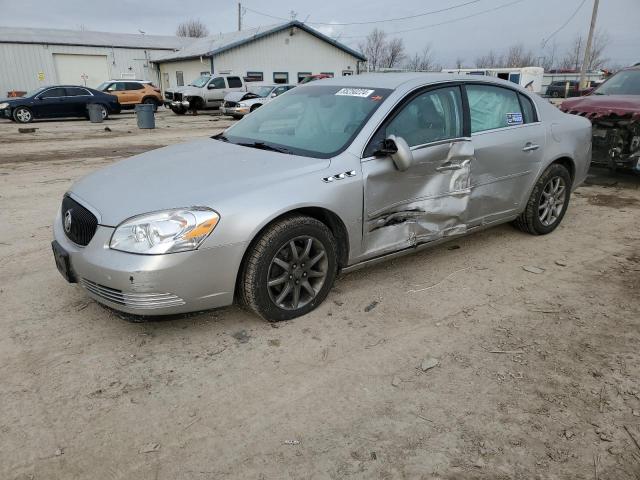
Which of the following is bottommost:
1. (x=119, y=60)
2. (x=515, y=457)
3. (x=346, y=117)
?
(x=515, y=457)

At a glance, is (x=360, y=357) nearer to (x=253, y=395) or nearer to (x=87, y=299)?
(x=253, y=395)

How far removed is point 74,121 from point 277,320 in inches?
848

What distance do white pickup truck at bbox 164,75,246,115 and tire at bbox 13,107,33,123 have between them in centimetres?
673

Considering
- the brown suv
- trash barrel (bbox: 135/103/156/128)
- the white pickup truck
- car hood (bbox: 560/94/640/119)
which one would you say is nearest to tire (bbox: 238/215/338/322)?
car hood (bbox: 560/94/640/119)

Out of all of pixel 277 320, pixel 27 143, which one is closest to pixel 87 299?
pixel 277 320

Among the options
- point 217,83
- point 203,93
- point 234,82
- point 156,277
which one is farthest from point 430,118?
point 234,82

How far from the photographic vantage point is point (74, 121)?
21.2m

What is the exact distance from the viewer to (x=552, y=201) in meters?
5.04

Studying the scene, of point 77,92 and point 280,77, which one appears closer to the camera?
point 77,92

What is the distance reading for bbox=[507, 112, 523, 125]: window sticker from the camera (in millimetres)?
4465

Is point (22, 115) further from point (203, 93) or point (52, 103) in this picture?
point (203, 93)

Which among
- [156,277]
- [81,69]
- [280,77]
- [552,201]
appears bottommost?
[552,201]

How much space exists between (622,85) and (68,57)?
35.6m

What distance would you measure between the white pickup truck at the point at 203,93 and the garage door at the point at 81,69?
13178 mm
